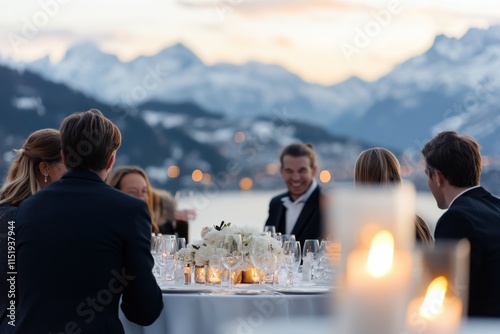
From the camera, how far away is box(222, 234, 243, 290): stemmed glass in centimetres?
452

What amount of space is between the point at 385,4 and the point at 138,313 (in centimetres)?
406

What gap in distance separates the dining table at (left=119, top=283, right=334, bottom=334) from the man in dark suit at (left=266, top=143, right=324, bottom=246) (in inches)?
90.9

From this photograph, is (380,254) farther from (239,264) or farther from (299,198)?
(299,198)

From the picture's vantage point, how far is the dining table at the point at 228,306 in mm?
4234

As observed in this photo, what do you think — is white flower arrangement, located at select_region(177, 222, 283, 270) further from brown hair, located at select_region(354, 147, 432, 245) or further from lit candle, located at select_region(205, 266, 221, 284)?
brown hair, located at select_region(354, 147, 432, 245)

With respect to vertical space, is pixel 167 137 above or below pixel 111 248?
above

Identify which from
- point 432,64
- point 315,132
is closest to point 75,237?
point 315,132

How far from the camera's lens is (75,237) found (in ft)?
10.8

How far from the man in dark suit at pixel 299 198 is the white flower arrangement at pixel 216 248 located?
2189mm

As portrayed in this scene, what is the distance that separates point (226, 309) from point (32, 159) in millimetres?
1204

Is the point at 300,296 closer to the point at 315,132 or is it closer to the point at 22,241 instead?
the point at 22,241

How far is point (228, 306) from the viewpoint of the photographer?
4312 mm

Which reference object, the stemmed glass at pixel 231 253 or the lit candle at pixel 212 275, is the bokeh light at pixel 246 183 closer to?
the lit candle at pixel 212 275

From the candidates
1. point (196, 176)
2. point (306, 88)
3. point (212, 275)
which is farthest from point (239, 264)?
point (306, 88)
